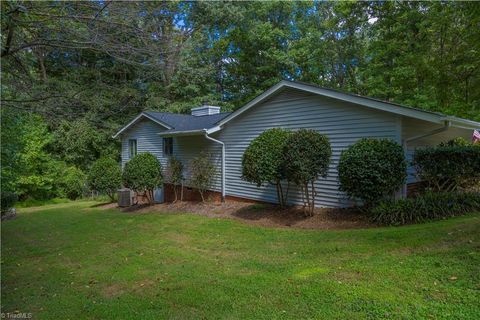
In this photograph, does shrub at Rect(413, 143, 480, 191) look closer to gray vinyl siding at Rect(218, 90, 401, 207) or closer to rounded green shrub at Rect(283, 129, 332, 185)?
gray vinyl siding at Rect(218, 90, 401, 207)

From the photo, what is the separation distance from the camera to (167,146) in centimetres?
1532

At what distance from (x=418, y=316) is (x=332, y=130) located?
6.19 m

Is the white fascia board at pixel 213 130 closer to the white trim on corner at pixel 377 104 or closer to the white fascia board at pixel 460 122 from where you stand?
the white trim on corner at pixel 377 104

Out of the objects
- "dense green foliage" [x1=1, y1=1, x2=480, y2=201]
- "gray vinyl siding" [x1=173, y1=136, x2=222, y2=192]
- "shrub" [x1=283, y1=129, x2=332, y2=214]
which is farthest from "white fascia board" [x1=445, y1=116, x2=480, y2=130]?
A: "gray vinyl siding" [x1=173, y1=136, x2=222, y2=192]

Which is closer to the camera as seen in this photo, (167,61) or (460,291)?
(460,291)

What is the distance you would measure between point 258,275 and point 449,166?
5.35 m

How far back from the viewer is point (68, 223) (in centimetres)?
1104

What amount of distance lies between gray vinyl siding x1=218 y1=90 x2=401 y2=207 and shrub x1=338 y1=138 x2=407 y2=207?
0.72 m

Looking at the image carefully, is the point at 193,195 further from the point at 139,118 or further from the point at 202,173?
the point at 139,118

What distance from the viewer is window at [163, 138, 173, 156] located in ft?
49.6

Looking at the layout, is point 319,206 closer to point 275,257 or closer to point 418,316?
point 275,257

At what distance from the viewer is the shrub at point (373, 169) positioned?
6895 millimetres

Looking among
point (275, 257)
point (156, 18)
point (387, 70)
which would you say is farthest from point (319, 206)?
point (387, 70)

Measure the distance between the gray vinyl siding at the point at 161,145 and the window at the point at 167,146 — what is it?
0.21 meters
